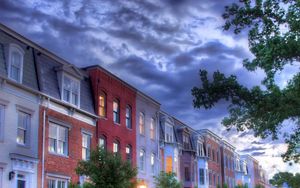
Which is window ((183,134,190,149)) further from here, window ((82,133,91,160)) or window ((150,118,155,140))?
window ((82,133,91,160))

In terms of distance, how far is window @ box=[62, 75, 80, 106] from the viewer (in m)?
31.6

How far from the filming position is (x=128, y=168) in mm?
26141

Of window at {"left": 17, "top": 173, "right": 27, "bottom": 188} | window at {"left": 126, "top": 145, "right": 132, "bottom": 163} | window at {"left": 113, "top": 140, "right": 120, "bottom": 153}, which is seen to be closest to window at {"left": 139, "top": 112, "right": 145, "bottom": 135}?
window at {"left": 126, "top": 145, "right": 132, "bottom": 163}

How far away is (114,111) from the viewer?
38.1 meters

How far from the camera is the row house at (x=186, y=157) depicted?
176 feet

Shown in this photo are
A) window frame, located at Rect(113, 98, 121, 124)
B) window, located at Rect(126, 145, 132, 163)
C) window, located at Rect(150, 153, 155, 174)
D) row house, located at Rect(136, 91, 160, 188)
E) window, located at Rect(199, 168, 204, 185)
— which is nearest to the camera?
window frame, located at Rect(113, 98, 121, 124)

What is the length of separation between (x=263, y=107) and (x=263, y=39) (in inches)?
83.4

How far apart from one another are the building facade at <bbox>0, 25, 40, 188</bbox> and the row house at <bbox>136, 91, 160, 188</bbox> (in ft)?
47.8

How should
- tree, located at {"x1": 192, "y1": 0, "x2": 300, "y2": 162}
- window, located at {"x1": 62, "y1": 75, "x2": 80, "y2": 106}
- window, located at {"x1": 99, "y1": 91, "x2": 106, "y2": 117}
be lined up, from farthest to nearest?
window, located at {"x1": 99, "y1": 91, "x2": 106, "y2": 117} < window, located at {"x1": 62, "y1": 75, "x2": 80, "y2": 106} < tree, located at {"x1": 192, "y1": 0, "x2": 300, "y2": 162}

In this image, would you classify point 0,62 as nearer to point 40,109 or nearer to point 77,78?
point 40,109

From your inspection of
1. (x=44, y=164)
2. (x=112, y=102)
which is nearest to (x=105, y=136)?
(x=112, y=102)

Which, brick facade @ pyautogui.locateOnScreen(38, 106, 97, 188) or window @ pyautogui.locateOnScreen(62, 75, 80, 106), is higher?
window @ pyautogui.locateOnScreen(62, 75, 80, 106)

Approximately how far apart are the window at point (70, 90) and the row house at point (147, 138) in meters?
10.0

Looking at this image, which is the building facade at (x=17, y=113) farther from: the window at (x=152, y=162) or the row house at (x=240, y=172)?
the row house at (x=240, y=172)
